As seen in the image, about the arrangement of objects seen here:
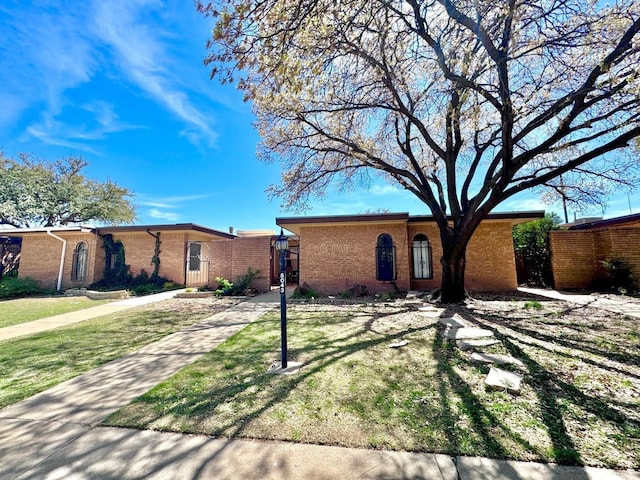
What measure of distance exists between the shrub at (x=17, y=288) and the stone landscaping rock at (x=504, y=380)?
16.9m

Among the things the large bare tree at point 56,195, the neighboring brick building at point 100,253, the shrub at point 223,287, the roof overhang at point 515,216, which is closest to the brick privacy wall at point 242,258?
the shrub at point 223,287

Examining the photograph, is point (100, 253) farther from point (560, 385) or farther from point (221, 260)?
point (560, 385)

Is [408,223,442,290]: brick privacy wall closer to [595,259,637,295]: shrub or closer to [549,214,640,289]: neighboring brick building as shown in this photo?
[549,214,640,289]: neighboring brick building

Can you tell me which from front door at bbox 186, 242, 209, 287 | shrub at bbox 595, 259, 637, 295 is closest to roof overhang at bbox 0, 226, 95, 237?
front door at bbox 186, 242, 209, 287

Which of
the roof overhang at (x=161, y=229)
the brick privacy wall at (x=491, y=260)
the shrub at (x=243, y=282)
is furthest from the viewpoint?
the roof overhang at (x=161, y=229)

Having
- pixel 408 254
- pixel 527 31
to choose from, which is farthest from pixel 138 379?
pixel 408 254

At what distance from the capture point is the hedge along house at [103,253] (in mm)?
13008

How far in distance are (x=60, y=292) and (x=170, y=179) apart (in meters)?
10.3

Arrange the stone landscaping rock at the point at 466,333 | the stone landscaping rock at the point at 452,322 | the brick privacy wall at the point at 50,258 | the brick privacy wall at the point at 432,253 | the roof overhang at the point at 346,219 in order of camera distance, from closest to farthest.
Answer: the stone landscaping rock at the point at 466,333 < the stone landscaping rock at the point at 452,322 < the roof overhang at the point at 346,219 < the brick privacy wall at the point at 432,253 < the brick privacy wall at the point at 50,258

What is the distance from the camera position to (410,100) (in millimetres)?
7254

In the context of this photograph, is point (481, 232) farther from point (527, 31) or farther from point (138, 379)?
point (138, 379)

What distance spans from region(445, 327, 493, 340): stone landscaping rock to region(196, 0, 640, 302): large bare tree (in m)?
3.11

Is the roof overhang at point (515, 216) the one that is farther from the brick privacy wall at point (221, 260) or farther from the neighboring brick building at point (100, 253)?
the brick privacy wall at point (221, 260)

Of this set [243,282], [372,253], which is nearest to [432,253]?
[372,253]
